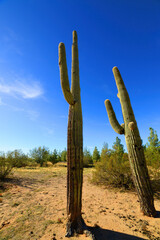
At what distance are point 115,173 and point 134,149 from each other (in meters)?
3.36

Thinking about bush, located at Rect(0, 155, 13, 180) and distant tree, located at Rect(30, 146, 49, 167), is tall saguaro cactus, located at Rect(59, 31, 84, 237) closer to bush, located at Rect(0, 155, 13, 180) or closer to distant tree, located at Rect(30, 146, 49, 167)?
bush, located at Rect(0, 155, 13, 180)

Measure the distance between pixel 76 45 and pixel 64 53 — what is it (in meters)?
0.84

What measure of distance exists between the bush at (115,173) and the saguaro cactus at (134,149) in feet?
8.45

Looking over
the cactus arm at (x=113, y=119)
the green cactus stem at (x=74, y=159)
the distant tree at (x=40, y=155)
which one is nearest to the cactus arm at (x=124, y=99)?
the cactus arm at (x=113, y=119)

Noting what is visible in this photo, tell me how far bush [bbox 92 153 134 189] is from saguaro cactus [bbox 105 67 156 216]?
2577mm

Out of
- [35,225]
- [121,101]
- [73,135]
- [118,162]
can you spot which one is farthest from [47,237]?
[118,162]

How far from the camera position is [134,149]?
3.79 meters

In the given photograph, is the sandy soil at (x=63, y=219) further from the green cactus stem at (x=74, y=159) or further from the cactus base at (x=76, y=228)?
the green cactus stem at (x=74, y=159)

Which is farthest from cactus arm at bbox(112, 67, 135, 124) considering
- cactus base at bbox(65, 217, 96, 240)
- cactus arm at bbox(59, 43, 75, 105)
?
cactus base at bbox(65, 217, 96, 240)

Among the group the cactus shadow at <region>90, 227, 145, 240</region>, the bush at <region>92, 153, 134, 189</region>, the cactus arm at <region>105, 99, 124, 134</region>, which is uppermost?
the cactus arm at <region>105, 99, 124, 134</region>

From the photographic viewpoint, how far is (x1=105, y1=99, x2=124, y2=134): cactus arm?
4320 millimetres

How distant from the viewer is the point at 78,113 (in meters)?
3.09

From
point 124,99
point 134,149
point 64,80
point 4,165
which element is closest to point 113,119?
point 124,99

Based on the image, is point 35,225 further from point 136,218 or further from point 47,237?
point 136,218
